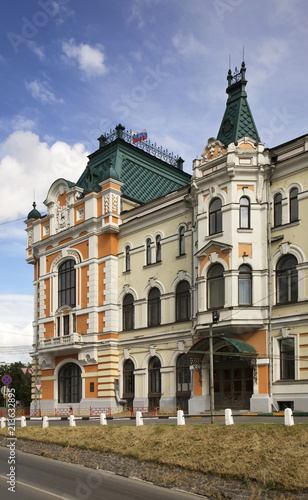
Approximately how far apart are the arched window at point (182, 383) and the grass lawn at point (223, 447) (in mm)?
14761

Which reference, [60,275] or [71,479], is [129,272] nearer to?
[60,275]

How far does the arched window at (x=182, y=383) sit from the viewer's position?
34.2 meters

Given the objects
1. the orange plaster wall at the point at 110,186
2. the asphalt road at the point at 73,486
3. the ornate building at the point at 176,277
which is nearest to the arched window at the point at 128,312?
the ornate building at the point at 176,277

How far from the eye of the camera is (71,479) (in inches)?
596

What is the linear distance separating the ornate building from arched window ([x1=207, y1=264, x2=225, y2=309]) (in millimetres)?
78

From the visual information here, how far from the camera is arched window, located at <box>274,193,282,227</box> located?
30422mm

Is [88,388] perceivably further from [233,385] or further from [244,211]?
[244,211]

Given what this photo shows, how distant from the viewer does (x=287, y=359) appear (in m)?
28.9

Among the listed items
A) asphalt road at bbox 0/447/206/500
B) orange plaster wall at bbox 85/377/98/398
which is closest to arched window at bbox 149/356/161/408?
orange plaster wall at bbox 85/377/98/398

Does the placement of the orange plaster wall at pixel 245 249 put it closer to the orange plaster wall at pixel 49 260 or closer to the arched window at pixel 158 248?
the arched window at pixel 158 248

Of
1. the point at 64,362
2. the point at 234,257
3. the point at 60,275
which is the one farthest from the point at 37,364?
the point at 234,257

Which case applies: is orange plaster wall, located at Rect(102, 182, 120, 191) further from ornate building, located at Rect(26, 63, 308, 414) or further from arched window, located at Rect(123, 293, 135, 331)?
arched window, located at Rect(123, 293, 135, 331)

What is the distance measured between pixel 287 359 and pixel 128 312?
13.9 metres

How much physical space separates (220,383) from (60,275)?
17858 mm
